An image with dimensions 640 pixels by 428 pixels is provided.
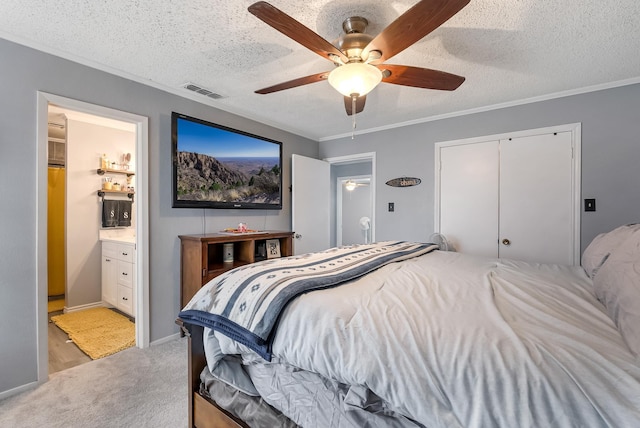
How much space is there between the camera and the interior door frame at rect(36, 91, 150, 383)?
2006mm

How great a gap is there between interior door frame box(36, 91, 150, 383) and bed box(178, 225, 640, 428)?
1.49m

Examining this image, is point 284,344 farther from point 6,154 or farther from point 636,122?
point 636,122

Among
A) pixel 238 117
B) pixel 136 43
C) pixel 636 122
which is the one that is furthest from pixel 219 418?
pixel 636 122

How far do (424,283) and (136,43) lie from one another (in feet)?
8.08

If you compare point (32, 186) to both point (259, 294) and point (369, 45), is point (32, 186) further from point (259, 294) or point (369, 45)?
point (369, 45)

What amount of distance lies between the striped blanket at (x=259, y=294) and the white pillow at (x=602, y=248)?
3.96ft

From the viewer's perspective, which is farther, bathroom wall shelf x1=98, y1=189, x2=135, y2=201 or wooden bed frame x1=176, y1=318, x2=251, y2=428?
bathroom wall shelf x1=98, y1=189, x2=135, y2=201

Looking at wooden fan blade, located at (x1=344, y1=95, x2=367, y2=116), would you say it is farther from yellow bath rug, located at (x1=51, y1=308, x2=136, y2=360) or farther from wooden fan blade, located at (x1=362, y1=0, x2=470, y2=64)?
yellow bath rug, located at (x1=51, y1=308, x2=136, y2=360)

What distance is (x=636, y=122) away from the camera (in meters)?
2.51

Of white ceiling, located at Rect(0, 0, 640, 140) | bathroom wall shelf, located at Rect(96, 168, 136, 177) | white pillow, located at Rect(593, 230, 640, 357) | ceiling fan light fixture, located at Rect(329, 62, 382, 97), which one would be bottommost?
white pillow, located at Rect(593, 230, 640, 357)

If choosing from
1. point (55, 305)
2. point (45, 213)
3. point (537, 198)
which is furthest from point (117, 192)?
point (537, 198)

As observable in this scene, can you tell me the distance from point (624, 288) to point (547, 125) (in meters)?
2.52

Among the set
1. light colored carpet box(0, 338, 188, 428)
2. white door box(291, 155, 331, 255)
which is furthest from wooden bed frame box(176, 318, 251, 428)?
white door box(291, 155, 331, 255)

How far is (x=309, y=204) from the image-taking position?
165 inches
